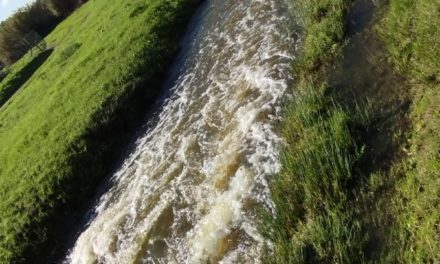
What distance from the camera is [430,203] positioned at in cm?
783

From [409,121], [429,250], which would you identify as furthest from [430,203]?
[409,121]

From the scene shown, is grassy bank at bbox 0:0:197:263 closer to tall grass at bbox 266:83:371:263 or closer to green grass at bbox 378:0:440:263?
tall grass at bbox 266:83:371:263

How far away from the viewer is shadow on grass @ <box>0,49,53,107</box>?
4131 cm

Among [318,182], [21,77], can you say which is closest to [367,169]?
[318,182]

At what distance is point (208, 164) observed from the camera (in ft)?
42.3

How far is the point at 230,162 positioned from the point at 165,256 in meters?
2.80

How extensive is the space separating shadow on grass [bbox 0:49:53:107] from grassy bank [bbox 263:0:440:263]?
35.3 meters

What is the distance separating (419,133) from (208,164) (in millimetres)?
5674

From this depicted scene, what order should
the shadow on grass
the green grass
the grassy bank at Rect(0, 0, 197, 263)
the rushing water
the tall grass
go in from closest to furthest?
the green grass, the tall grass, the rushing water, the grassy bank at Rect(0, 0, 197, 263), the shadow on grass

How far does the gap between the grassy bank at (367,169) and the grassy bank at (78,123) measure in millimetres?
8700

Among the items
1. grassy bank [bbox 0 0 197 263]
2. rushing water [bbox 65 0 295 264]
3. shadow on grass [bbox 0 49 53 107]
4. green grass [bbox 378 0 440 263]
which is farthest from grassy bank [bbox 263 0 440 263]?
shadow on grass [bbox 0 49 53 107]

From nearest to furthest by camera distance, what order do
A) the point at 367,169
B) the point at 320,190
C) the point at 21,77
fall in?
the point at 320,190 < the point at 367,169 < the point at 21,77

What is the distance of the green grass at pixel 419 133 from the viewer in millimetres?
7551

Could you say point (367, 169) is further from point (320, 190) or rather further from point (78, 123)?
point (78, 123)
